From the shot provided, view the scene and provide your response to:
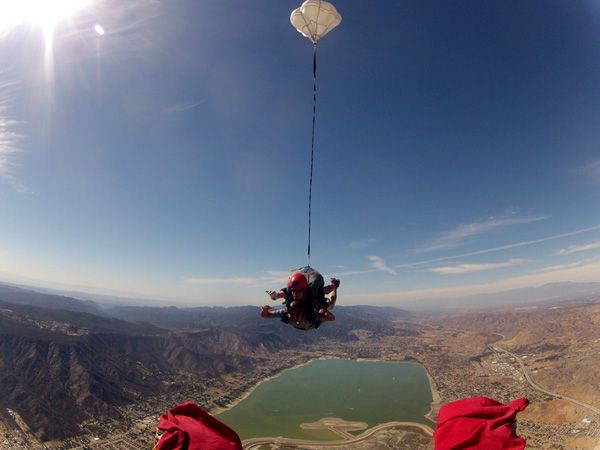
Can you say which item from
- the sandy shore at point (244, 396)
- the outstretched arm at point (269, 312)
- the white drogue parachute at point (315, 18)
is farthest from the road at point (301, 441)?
the white drogue parachute at point (315, 18)

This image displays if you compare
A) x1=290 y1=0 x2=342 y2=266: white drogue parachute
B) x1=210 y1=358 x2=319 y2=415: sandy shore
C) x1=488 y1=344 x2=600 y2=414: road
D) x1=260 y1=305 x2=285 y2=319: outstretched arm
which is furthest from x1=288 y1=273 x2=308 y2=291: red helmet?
x1=488 y1=344 x2=600 y2=414: road

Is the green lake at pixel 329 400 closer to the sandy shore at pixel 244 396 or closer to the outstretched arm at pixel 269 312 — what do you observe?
the sandy shore at pixel 244 396

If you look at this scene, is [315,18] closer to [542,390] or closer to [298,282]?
[298,282]

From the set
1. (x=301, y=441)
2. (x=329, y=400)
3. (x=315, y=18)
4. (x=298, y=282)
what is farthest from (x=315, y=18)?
(x=329, y=400)

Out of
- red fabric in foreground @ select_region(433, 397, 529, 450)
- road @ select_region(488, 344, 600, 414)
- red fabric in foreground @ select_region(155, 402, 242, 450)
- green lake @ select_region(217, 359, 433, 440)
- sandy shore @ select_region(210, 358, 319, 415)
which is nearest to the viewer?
red fabric in foreground @ select_region(433, 397, 529, 450)

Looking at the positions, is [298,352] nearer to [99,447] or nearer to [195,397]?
[195,397]

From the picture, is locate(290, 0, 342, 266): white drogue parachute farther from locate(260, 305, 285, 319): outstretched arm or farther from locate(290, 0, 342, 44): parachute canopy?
locate(260, 305, 285, 319): outstretched arm
